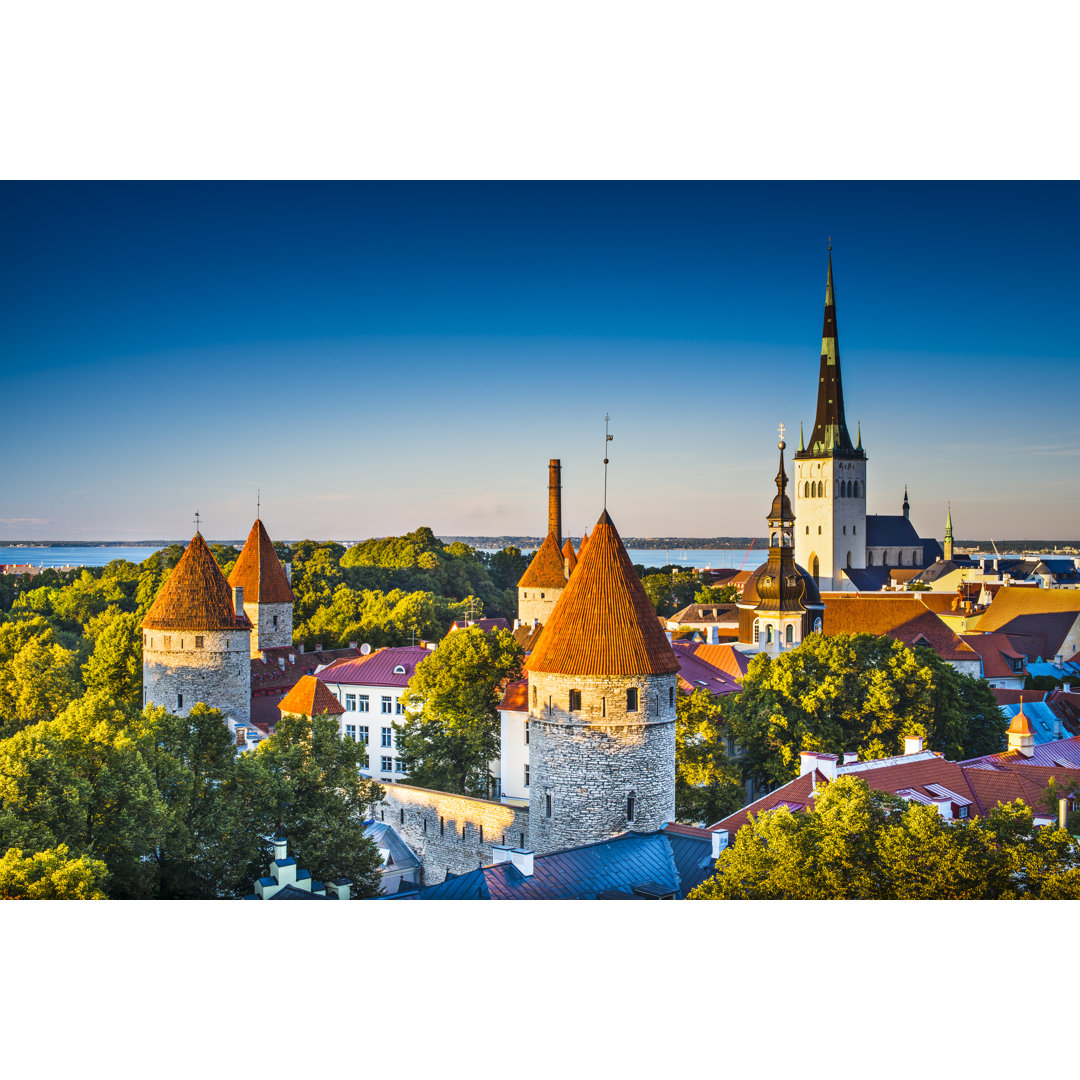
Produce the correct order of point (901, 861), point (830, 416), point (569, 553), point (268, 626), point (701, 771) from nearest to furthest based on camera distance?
point (901, 861)
point (701, 771)
point (268, 626)
point (569, 553)
point (830, 416)

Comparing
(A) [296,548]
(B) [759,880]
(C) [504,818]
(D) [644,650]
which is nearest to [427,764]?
(C) [504,818]

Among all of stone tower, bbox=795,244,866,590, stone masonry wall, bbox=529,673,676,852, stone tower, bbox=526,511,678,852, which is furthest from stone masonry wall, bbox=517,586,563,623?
stone tower, bbox=795,244,866,590

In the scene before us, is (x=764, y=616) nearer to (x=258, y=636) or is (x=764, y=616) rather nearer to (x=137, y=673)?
(x=258, y=636)

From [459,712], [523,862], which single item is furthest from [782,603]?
[523,862]

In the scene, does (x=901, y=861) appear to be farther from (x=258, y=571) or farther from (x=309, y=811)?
(x=258, y=571)

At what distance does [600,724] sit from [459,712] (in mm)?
6695

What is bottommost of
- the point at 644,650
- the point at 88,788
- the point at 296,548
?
the point at 88,788

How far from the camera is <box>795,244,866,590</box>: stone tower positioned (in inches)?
2350

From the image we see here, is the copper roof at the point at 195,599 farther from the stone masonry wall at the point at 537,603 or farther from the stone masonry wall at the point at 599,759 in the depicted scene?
the stone masonry wall at the point at 537,603

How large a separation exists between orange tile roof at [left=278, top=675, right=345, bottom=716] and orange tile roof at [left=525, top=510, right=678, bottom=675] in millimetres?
9049

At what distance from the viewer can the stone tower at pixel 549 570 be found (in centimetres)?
3231

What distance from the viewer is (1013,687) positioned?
2992 centimetres

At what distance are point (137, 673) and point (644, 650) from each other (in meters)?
15.5

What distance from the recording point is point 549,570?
32781 millimetres
